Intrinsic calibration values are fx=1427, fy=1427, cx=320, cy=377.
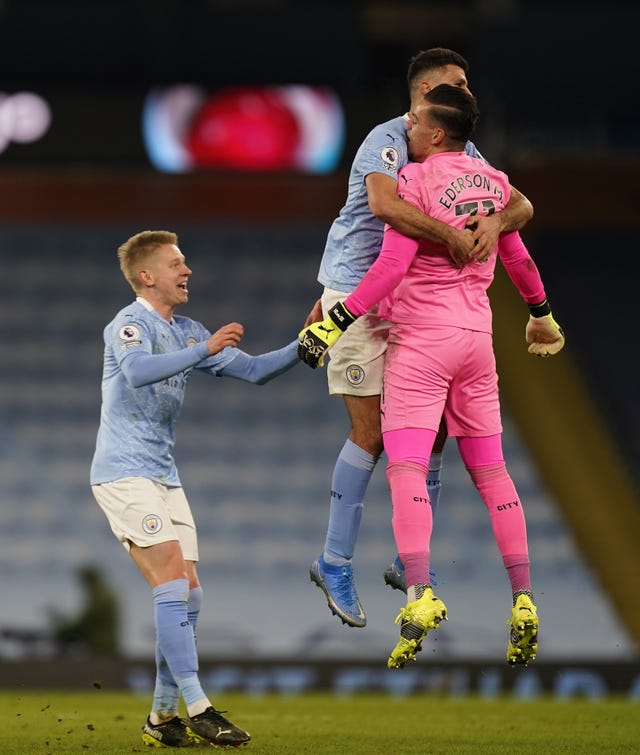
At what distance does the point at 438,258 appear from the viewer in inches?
223

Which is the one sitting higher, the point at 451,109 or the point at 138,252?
the point at 451,109

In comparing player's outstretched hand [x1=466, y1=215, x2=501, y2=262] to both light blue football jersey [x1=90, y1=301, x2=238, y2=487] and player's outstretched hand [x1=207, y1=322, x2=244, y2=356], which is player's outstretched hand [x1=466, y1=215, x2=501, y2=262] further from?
light blue football jersey [x1=90, y1=301, x2=238, y2=487]

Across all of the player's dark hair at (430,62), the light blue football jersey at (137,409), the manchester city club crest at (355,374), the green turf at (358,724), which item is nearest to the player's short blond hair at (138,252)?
the light blue football jersey at (137,409)

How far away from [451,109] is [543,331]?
1115 millimetres

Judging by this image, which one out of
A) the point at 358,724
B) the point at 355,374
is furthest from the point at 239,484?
the point at 355,374

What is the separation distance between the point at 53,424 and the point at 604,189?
6.23 meters

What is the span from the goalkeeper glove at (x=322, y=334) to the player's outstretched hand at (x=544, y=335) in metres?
1.00

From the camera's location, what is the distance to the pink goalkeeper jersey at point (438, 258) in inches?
218

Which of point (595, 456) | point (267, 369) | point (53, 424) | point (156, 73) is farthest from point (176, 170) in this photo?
point (267, 369)

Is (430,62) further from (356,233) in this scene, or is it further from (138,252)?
(138,252)

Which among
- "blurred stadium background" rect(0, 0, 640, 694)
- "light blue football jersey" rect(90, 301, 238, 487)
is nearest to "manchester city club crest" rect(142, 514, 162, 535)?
"light blue football jersey" rect(90, 301, 238, 487)

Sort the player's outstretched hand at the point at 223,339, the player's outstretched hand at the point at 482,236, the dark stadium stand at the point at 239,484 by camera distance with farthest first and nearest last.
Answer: the dark stadium stand at the point at 239,484 → the player's outstretched hand at the point at 223,339 → the player's outstretched hand at the point at 482,236

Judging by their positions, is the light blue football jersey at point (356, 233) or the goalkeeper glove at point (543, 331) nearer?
the light blue football jersey at point (356, 233)

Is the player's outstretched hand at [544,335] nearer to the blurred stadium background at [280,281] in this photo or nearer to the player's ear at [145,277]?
the player's ear at [145,277]
